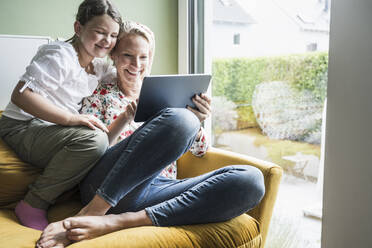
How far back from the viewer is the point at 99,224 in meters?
1.08

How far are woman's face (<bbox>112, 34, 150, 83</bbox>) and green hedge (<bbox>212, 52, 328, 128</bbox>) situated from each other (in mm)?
684

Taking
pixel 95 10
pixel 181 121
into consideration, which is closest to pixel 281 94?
pixel 181 121

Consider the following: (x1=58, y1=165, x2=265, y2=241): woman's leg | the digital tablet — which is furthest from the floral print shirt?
(x1=58, y1=165, x2=265, y2=241): woman's leg

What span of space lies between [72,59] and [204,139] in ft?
2.07

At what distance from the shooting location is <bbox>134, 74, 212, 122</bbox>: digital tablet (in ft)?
4.00

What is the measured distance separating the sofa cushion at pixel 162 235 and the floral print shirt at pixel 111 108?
41 cm

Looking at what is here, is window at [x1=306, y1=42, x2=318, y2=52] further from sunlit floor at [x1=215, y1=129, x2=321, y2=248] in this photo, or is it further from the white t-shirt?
the white t-shirt

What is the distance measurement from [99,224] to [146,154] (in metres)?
0.25

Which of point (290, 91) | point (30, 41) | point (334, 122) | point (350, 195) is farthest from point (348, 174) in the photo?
point (30, 41)

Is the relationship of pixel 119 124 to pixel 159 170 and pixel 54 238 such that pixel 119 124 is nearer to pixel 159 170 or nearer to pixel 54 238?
pixel 159 170

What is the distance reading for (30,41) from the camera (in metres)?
1.74

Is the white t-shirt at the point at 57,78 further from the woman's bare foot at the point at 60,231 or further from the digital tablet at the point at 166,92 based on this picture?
the woman's bare foot at the point at 60,231

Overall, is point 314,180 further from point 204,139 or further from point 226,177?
point 226,177

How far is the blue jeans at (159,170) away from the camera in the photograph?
1126mm
